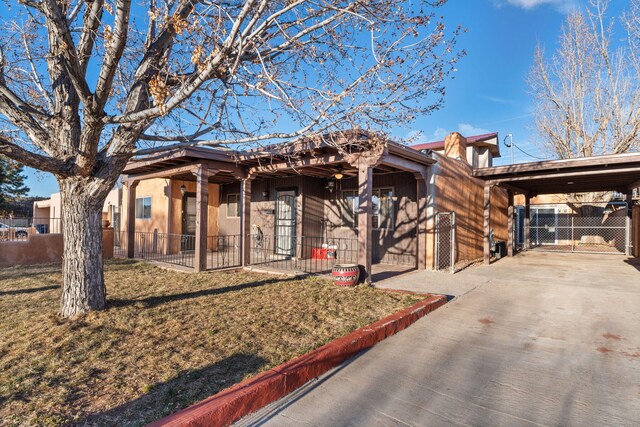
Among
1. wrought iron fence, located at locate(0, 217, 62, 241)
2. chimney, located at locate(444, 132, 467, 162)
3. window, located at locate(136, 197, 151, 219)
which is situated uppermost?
chimney, located at locate(444, 132, 467, 162)

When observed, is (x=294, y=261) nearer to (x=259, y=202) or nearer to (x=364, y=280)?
(x=259, y=202)

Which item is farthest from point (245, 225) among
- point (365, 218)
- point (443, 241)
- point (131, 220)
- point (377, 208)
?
point (443, 241)

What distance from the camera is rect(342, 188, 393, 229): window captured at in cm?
1073

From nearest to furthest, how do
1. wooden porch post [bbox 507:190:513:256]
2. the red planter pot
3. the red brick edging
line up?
the red brick edging → the red planter pot → wooden porch post [bbox 507:190:513:256]

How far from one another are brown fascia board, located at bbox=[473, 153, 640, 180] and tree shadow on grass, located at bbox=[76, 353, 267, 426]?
10243 mm

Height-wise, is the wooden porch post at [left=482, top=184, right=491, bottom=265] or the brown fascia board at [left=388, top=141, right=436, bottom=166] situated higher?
the brown fascia board at [left=388, top=141, right=436, bottom=166]

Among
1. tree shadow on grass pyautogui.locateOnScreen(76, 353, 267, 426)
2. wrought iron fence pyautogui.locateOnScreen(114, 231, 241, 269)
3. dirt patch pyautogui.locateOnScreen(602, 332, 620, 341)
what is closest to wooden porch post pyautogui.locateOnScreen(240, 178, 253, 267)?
wrought iron fence pyautogui.locateOnScreen(114, 231, 241, 269)

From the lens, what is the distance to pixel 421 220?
9680 mm

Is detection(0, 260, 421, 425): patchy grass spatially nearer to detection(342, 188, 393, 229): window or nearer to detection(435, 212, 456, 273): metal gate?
detection(435, 212, 456, 273): metal gate

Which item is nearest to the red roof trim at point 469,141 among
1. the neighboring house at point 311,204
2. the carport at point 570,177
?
the neighboring house at point 311,204

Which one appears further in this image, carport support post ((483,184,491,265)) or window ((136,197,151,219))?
window ((136,197,151,219))

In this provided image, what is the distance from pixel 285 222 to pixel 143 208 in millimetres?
6236

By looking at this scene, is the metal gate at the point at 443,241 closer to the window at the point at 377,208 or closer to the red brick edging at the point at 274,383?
the window at the point at 377,208

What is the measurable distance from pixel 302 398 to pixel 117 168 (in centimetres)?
388
